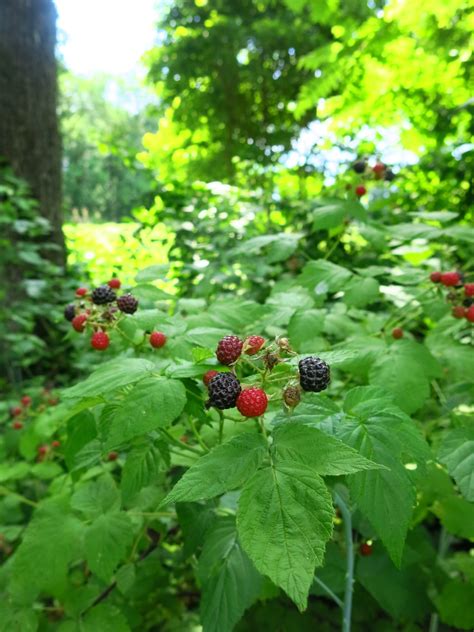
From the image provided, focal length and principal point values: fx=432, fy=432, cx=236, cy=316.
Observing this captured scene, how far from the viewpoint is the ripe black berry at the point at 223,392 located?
30.6 inches

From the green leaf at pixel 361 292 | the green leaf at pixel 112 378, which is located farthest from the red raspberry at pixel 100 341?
the green leaf at pixel 361 292

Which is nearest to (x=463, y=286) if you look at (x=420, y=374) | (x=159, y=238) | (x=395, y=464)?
(x=420, y=374)

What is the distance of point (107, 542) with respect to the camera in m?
1.14

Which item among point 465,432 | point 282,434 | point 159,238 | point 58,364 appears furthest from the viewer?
point 58,364

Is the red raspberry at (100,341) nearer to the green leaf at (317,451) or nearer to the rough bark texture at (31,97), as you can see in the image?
the green leaf at (317,451)

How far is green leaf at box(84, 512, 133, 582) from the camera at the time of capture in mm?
1105

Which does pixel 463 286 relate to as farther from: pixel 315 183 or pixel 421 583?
pixel 315 183

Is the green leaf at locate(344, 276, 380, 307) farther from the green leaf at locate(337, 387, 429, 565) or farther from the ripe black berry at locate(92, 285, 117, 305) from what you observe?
the ripe black berry at locate(92, 285, 117, 305)

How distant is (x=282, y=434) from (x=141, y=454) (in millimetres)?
438

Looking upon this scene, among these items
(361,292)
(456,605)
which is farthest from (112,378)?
(456,605)

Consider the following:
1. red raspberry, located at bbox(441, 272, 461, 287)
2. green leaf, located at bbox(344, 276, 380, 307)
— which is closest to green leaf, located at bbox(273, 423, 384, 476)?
green leaf, located at bbox(344, 276, 380, 307)

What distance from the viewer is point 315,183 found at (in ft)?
13.1

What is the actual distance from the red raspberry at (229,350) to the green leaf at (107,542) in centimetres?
65

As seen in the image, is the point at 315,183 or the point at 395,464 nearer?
the point at 395,464
